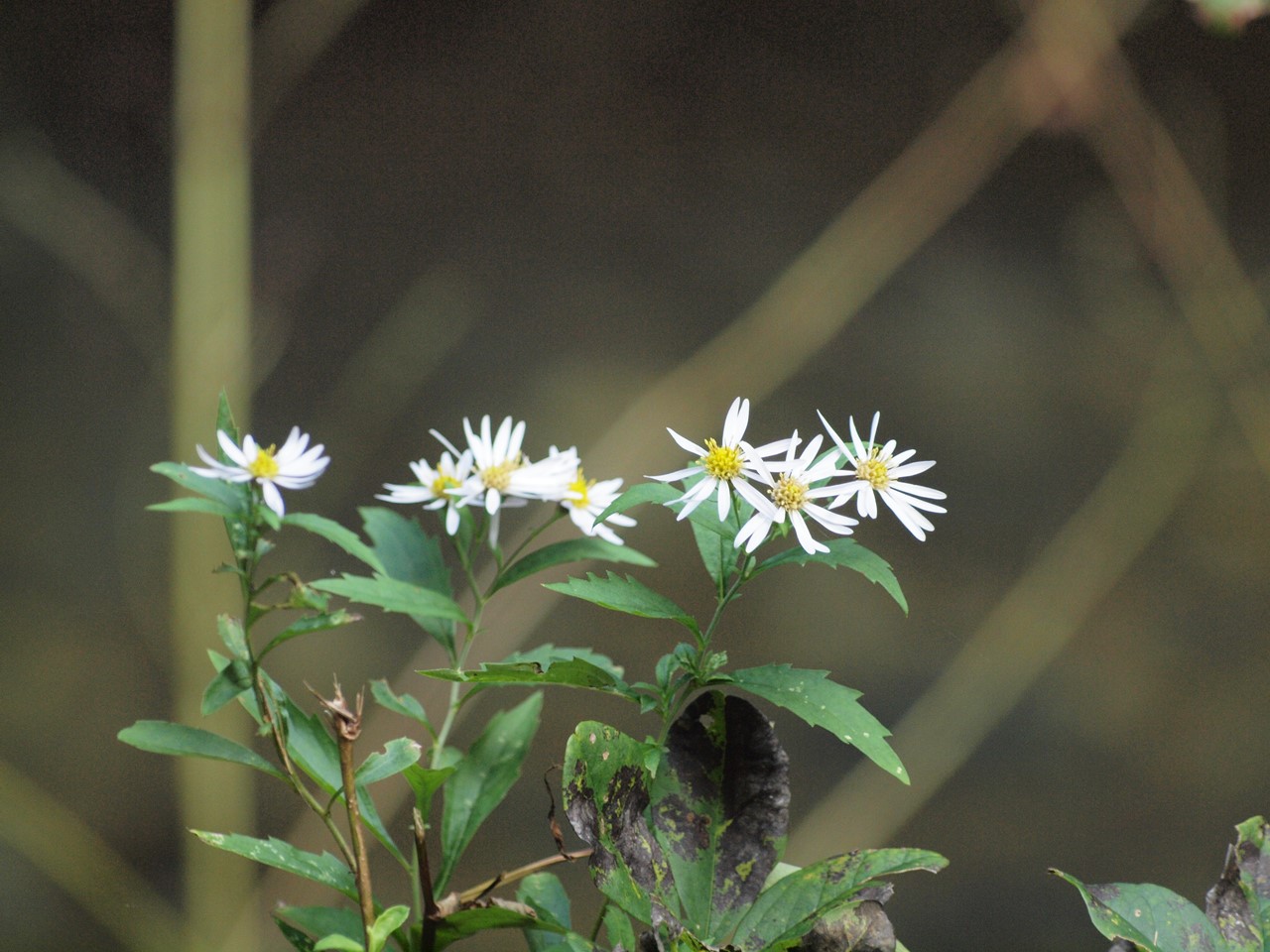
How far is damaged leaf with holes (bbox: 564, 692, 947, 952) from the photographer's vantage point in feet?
1.10

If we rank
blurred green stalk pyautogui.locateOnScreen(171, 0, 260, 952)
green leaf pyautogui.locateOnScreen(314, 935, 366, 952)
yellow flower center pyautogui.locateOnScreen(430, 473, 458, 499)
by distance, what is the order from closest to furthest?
green leaf pyautogui.locateOnScreen(314, 935, 366, 952) < yellow flower center pyautogui.locateOnScreen(430, 473, 458, 499) < blurred green stalk pyautogui.locateOnScreen(171, 0, 260, 952)

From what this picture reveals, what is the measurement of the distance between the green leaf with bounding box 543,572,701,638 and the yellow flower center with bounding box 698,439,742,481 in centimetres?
5

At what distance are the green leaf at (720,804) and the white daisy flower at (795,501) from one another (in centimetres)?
7

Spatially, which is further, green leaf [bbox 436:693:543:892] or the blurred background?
the blurred background

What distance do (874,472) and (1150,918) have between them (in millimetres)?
186

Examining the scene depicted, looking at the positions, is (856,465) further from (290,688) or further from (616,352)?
(290,688)

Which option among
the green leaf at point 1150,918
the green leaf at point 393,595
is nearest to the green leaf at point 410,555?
the green leaf at point 393,595

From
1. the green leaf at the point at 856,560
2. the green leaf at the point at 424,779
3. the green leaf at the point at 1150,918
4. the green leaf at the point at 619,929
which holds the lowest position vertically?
the green leaf at the point at 1150,918

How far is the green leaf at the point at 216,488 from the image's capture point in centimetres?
34

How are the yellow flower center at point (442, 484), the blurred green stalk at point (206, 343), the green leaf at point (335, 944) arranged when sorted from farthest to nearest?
the blurred green stalk at point (206, 343), the yellow flower center at point (442, 484), the green leaf at point (335, 944)

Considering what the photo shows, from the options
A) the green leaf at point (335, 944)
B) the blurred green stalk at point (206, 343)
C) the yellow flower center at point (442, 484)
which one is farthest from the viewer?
the blurred green stalk at point (206, 343)

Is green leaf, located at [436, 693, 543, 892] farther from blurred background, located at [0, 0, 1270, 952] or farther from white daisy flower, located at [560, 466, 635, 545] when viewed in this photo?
blurred background, located at [0, 0, 1270, 952]

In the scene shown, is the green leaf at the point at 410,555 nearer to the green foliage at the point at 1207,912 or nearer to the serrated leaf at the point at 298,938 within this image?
the serrated leaf at the point at 298,938

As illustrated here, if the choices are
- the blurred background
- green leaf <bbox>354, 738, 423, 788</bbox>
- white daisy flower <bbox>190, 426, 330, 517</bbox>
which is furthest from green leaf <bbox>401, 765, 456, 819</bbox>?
the blurred background
